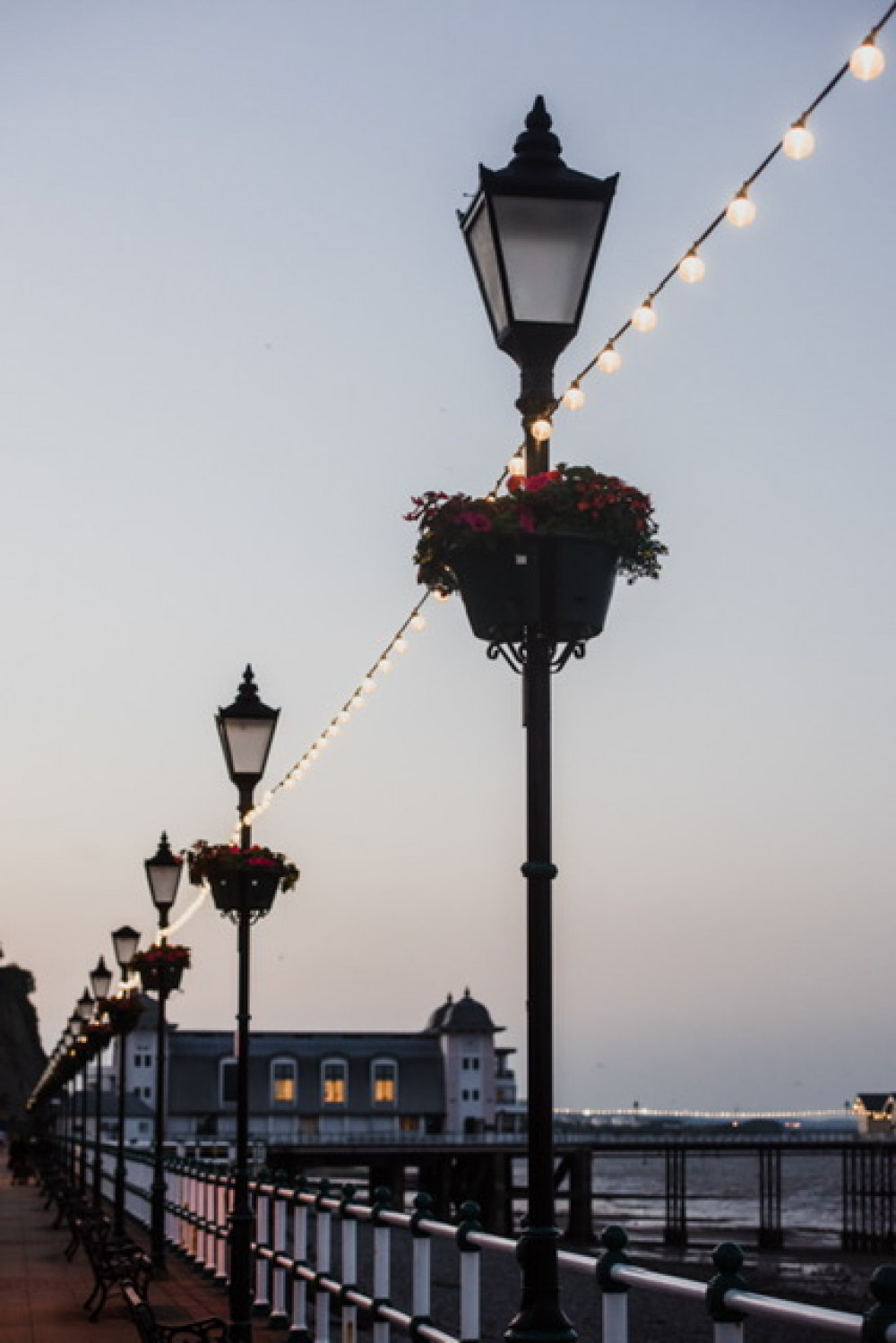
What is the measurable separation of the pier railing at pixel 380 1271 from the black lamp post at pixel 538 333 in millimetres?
242

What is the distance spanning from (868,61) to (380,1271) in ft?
22.1

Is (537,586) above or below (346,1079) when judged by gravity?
above

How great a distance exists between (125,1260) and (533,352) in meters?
10.7

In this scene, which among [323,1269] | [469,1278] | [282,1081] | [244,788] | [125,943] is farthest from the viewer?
[282,1081]

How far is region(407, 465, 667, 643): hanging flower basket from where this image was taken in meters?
6.52

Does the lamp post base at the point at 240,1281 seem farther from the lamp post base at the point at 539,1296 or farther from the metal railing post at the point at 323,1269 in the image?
the lamp post base at the point at 539,1296

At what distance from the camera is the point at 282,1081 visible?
359 feet

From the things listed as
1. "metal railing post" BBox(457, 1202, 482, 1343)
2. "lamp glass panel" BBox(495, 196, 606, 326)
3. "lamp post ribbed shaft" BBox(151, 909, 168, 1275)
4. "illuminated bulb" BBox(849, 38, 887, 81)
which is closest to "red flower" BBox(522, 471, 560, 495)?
"lamp glass panel" BBox(495, 196, 606, 326)

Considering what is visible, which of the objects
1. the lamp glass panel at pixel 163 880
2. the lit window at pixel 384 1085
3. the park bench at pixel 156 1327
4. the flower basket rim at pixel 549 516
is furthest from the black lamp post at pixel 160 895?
the lit window at pixel 384 1085

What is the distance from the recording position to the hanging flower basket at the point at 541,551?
6.52 m

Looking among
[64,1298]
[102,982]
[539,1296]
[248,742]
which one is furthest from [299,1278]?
[102,982]

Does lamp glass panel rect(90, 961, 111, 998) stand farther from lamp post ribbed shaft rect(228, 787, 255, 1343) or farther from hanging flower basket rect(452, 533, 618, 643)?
hanging flower basket rect(452, 533, 618, 643)

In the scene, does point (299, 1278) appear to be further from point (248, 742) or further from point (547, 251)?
point (547, 251)

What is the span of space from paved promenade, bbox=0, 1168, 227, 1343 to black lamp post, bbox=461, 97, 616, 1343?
28.6 feet
